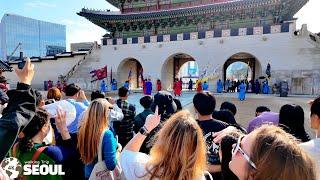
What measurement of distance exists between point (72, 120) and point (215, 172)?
6.49 feet

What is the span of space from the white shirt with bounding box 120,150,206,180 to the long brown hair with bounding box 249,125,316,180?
22.3 inches

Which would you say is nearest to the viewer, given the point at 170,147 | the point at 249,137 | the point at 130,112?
the point at 249,137

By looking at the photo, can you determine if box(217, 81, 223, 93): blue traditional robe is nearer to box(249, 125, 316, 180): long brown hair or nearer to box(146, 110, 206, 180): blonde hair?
box(146, 110, 206, 180): blonde hair

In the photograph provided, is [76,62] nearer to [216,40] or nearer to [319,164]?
[216,40]

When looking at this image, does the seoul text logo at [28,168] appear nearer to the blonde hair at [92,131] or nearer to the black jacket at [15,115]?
the blonde hair at [92,131]

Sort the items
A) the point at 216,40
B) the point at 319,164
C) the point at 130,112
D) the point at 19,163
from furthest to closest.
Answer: the point at 216,40, the point at 130,112, the point at 19,163, the point at 319,164

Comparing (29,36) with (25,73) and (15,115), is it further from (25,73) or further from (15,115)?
(15,115)

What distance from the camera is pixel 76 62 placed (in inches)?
1130

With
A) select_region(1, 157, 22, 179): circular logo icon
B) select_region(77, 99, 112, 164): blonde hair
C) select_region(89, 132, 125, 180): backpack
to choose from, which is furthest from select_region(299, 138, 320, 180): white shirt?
select_region(1, 157, 22, 179): circular logo icon

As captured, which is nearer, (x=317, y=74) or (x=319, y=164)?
(x=319, y=164)

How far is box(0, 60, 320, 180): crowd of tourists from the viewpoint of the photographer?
1.28m

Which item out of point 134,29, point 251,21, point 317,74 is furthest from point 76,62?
point 317,74

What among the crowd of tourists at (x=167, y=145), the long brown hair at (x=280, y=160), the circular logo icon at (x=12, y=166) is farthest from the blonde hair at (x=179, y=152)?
the circular logo icon at (x=12, y=166)

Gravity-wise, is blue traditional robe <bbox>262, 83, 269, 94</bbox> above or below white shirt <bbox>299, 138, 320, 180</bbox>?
below
